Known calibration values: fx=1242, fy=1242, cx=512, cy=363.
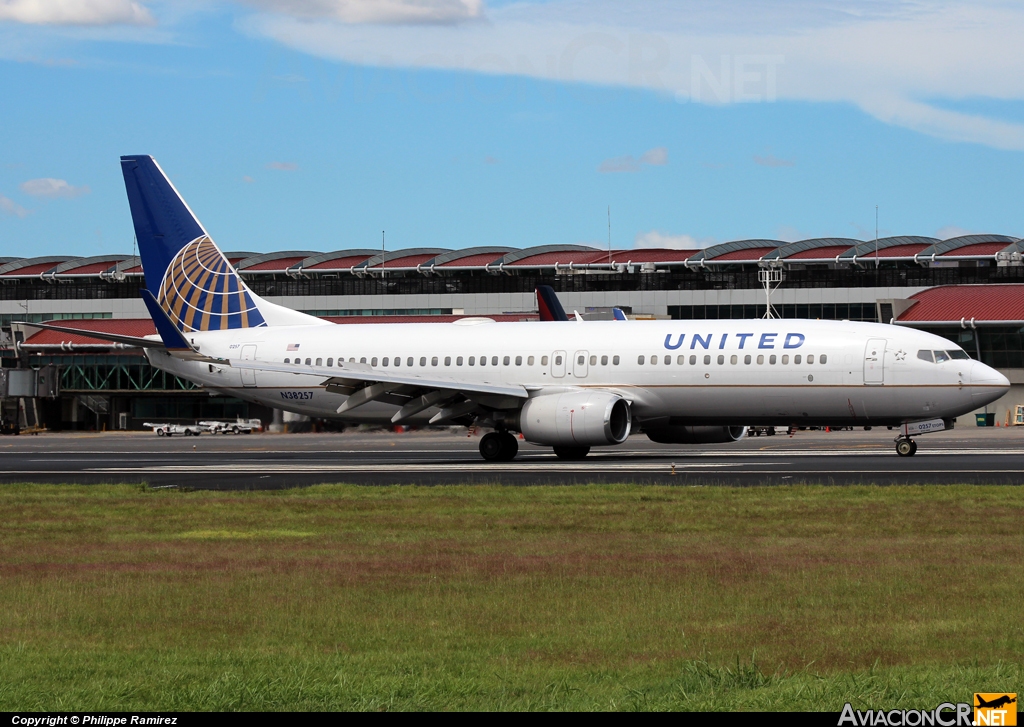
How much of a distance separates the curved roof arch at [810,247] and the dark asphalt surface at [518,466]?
189 feet

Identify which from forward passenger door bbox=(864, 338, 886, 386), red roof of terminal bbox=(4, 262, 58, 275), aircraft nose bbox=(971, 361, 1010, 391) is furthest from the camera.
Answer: red roof of terminal bbox=(4, 262, 58, 275)

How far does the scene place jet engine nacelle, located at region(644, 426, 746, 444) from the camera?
39250 millimetres

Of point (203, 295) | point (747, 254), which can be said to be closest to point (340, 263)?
point (747, 254)

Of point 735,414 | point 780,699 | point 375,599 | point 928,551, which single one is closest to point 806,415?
point 735,414

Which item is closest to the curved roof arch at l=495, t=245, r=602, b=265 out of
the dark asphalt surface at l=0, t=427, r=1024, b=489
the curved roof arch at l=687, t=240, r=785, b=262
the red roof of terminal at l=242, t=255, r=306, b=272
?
the curved roof arch at l=687, t=240, r=785, b=262

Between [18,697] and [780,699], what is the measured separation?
5018 millimetres

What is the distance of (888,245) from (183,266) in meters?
78.3

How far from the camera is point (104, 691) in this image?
8.39 m

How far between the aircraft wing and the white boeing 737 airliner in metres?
0.06

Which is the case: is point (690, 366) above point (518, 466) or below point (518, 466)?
above

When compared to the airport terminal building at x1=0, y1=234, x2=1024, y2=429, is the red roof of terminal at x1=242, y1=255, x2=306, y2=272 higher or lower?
higher

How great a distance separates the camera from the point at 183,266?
4462cm

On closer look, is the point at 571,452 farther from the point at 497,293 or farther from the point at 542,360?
the point at 497,293

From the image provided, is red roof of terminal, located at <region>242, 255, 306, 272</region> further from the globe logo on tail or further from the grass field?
the grass field
